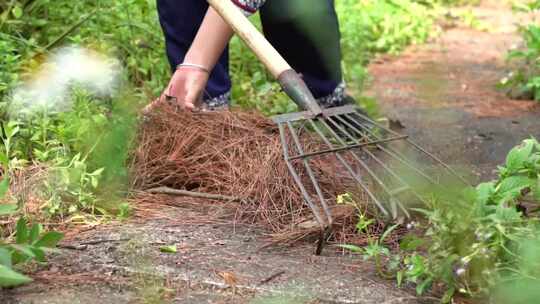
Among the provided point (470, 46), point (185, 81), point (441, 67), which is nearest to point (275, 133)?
point (185, 81)

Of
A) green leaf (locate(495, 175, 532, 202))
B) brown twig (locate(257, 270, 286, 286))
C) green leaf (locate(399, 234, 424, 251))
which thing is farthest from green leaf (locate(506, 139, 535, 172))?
brown twig (locate(257, 270, 286, 286))

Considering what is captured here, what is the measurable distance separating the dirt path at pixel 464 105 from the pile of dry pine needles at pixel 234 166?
380 millimetres

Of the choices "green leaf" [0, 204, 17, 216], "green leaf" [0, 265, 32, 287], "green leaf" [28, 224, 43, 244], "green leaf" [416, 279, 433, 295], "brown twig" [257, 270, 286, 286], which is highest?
"green leaf" [0, 204, 17, 216]

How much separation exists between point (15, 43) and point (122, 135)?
113cm

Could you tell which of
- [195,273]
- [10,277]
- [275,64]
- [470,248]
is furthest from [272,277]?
[275,64]

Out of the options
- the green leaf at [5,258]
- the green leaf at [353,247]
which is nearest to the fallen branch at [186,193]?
the green leaf at [353,247]

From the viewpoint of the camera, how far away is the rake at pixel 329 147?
214 centimetres

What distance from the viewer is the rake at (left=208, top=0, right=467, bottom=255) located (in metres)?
2.14

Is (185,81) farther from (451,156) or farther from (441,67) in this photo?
(441,67)

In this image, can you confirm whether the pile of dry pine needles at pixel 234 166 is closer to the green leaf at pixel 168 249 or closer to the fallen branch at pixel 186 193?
the fallen branch at pixel 186 193

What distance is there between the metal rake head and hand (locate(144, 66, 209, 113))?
1.00 feet

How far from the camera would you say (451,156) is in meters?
3.10

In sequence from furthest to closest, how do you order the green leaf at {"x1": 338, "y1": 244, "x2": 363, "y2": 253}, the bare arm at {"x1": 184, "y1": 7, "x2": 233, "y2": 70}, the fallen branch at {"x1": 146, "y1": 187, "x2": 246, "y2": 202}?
1. the bare arm at {"x1": 184, "y1": 7, "x2": 233, "y2": 70}
2. the fallen branch at {"x1": 146, "y1": 187, "x2": 246, "y2": 202}
3. the green leaf at {"x1": 338, "y1": 244, "x2": 363, "y2": 253}

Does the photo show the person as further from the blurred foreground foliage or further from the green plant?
the green plant
